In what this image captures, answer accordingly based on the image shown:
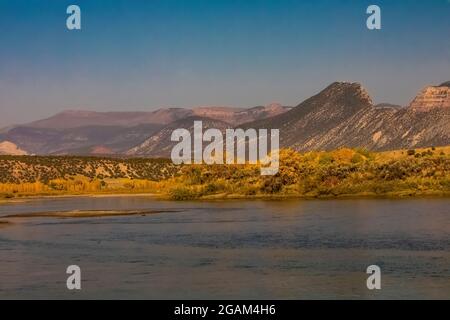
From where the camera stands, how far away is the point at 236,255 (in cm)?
4141

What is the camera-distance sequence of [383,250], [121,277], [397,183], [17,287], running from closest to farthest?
1. [17,287]
2. [121,277]
3. [383,250]
4. [397,183]

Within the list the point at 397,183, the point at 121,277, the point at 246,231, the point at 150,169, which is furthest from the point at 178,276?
the point at 150,169

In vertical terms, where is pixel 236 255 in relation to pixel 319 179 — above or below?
below

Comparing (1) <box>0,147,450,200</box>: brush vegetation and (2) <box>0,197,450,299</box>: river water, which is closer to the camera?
(2) <box>0,197,450,299</box>: river water

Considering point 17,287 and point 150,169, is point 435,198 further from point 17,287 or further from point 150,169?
point 150,169

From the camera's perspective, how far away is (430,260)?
123ft

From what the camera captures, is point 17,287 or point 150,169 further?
point 150,169

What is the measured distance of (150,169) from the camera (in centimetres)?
18125

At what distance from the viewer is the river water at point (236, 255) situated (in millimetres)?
31500


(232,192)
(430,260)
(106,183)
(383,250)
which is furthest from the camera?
(106,183)

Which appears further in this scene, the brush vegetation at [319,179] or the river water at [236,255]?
the brush vegetation at [319,179]

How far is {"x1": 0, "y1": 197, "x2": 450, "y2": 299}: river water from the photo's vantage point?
31.5 meters

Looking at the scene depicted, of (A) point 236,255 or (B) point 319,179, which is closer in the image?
(A) point 236,255
